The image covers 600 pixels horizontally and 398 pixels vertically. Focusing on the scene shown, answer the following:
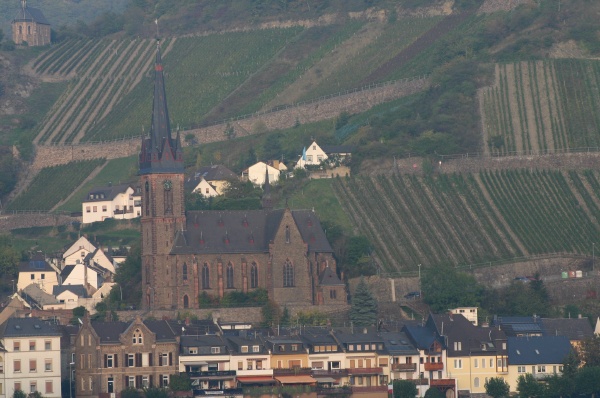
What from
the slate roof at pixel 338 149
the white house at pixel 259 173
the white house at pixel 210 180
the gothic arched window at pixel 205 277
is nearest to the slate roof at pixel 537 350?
the gothic arched window at pixel 205 277

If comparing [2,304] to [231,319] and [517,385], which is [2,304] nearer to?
[231,319]

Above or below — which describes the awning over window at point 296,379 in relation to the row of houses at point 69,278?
below

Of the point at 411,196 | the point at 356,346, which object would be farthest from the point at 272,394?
the point at 411,196

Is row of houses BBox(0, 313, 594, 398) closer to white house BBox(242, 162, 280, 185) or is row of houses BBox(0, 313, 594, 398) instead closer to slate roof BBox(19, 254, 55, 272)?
slate roof BBox(19, 254, 55, 272)

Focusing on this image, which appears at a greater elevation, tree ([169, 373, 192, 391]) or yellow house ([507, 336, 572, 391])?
yellow house ([507, 336, 572, 391])

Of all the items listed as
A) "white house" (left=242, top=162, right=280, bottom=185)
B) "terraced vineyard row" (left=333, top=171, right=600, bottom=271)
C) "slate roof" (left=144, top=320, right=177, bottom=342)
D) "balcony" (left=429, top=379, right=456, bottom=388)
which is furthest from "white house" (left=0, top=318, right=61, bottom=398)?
"white house" (left=242, top=162, right=280, bottom=185)

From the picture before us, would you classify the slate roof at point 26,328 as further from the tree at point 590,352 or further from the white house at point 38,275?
the tree at point 590,352

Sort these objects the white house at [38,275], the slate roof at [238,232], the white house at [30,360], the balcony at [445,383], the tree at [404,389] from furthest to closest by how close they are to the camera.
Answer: the white house at [38,275] < the slate roof at [238,232] < the balcony at [445,383] < the tree at [404,389] < the white house at [30,360]
